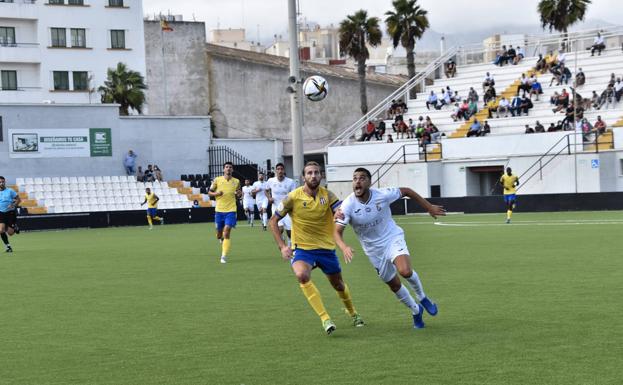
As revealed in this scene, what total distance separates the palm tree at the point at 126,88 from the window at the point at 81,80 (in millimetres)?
4591

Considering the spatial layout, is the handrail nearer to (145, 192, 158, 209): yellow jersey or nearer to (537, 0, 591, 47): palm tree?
(537, 0, 591, 47): palm tree

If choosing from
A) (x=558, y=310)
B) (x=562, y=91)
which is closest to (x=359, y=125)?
(x=562, y=91)

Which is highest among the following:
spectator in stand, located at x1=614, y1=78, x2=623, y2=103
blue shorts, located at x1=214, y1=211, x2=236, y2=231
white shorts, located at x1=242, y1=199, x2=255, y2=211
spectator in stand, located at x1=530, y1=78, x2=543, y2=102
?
spectator in stand, located at x1=530, y1=78, x2=543, y2=102

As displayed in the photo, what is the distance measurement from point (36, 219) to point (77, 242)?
12668 millimetres

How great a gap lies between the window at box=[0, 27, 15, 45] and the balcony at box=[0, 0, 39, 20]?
2.76ft

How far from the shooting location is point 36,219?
46.0m

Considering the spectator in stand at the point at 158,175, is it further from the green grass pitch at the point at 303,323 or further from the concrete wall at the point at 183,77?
the green grass pitch at the point at 303,323

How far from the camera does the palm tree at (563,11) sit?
64.9 meters

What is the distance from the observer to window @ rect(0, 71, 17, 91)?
6919 cm

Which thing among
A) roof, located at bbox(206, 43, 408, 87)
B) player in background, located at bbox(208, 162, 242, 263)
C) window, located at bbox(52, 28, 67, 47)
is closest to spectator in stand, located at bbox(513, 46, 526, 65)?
roof, located at bbox(206, 43, 408, 87)

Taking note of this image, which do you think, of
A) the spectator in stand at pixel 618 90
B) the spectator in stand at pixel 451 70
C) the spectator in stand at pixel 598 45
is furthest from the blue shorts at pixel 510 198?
the spectator in stand at pixel 451 70

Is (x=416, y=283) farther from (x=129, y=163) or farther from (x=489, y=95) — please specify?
(x=489, y=95)

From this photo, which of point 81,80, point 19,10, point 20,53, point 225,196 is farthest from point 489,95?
point 225,196

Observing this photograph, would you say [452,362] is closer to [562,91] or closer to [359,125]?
[562,91]
